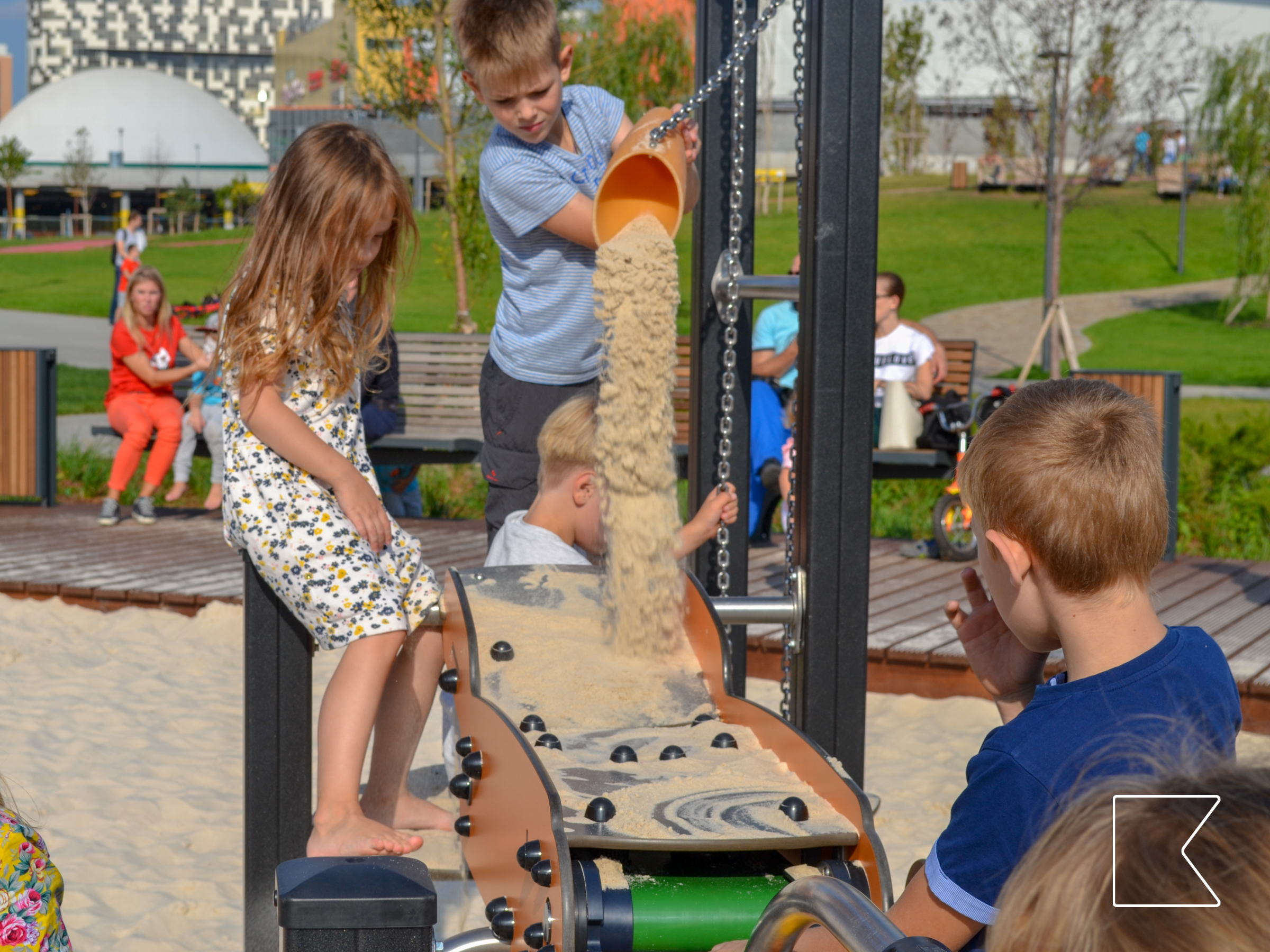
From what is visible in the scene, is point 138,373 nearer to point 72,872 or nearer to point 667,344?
point 72,872

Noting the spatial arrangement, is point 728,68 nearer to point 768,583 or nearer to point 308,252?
point 308,252

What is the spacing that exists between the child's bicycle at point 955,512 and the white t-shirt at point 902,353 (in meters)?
0.27

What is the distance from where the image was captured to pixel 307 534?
233 centimetres

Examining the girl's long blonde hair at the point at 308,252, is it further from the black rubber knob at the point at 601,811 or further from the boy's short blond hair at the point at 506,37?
the black rubber knob at the point at 601,811

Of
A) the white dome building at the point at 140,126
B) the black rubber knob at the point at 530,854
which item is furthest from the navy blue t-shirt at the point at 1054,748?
the white dome building at the point at 140,126

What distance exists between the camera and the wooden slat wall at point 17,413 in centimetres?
693

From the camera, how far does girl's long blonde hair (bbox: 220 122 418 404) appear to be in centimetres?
236

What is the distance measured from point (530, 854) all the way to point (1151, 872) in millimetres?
1035

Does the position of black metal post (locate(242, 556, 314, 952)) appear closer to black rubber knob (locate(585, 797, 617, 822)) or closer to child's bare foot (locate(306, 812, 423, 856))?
child's bare foot (locate(306, 812, 423, 856))

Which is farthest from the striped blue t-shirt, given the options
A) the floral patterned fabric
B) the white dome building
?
the white dome building

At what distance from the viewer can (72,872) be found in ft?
9.48

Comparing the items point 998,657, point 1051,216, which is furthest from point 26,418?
point 1051,216

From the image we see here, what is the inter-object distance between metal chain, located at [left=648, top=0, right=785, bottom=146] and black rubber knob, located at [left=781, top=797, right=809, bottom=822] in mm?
1247

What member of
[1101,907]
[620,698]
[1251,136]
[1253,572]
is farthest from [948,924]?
[1251,136]
